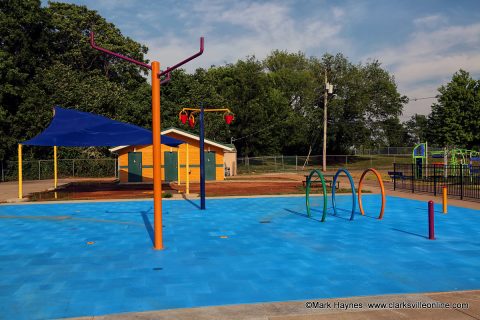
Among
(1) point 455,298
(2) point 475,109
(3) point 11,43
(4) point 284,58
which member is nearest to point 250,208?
(1) point 455,298

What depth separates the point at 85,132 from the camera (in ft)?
63.6

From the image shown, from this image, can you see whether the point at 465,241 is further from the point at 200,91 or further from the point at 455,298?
the point at 200,91

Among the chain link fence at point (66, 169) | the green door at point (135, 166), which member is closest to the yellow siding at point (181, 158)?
the green door at point (135, 166)

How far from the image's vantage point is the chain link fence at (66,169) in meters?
38.9

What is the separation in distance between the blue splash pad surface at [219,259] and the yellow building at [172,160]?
16.9m

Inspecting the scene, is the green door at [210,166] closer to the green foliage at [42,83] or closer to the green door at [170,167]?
the green door at [170,167]

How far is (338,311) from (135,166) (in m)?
28.7

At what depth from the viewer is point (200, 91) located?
162ft

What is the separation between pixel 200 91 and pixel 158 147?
135 ft

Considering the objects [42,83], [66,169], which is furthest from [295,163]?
[42,83]

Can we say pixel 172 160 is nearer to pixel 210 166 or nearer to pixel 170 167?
pixel 170 167

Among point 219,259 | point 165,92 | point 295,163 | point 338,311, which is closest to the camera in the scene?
point 338,311

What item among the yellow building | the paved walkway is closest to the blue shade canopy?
the yellow building

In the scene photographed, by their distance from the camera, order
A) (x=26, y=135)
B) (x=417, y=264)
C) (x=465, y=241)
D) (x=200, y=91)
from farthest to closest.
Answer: (x=200, y=91) → (x=26, y=135) → (x=465, y=241) → (x=417, y=264)
